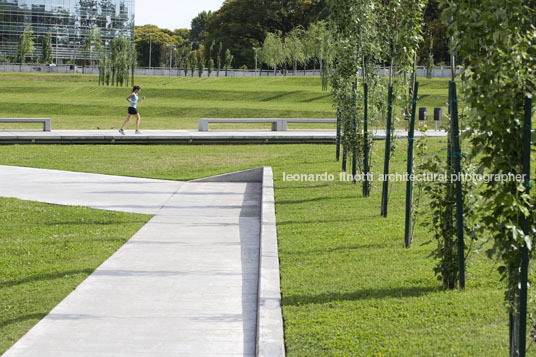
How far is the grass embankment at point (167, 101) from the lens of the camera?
37656mm

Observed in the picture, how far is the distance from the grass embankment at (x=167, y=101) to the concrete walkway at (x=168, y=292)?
14.4 metres

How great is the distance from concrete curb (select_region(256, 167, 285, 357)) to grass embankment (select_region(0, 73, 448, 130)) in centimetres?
1695

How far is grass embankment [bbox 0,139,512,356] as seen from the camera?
5.31 m

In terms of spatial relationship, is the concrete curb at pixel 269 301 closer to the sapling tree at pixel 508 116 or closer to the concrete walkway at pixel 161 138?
the sapling tree at pixel 508 116

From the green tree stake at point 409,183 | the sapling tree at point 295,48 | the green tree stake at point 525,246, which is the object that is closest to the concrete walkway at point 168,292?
the green tree stake at point 409,183

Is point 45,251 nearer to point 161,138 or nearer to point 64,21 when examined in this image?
point 161,138

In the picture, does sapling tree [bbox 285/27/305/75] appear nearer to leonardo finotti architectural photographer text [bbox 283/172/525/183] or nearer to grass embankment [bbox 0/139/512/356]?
leonardo finotti architectural photographer text [bbox 283/172/525/183]

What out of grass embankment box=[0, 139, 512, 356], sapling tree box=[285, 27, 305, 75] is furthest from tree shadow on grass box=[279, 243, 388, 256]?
sapling tree box=[285, 27, 305, 75]

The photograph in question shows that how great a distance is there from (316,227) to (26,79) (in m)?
64.8

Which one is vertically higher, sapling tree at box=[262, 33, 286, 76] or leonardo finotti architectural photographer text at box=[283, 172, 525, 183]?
sapling tree at box=[262, 33, 286, 76]

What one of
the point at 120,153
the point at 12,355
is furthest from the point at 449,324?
the point at 120,153

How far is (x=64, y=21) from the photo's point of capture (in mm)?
109312

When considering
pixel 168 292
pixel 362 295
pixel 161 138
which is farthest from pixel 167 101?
pixel 362 295

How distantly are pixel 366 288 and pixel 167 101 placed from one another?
45020mm
